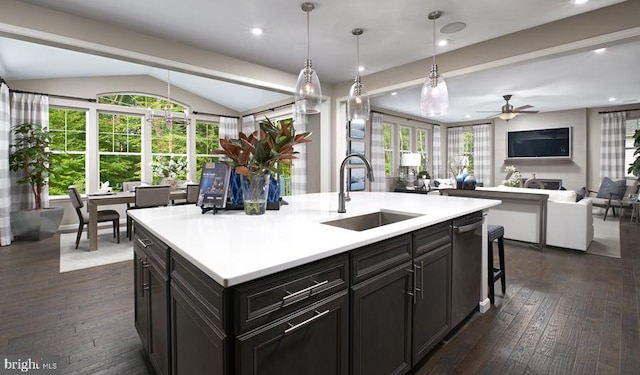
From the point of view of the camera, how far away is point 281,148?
5.66ft

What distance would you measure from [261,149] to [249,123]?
6.58 m

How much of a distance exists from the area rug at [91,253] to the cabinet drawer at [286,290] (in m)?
3.57

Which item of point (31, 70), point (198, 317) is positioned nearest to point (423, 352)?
point (198, 317)

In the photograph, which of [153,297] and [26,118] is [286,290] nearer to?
[153,297]

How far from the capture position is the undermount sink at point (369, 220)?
1884 mm

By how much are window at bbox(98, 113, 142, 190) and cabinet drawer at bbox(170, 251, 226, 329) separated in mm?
6188

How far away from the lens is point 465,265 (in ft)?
6.81

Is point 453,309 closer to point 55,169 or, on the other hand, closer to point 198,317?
point 198,317

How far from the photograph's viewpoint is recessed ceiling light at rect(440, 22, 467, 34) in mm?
3307

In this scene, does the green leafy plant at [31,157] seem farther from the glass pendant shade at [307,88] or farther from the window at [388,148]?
the window at [388,148]

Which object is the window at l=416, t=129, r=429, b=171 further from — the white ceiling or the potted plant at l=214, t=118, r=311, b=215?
the potted plant at l=214, t=118, r=311, b=215

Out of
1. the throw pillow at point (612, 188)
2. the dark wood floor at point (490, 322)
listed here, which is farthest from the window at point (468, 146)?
the dark wood floor at point (490, 322)

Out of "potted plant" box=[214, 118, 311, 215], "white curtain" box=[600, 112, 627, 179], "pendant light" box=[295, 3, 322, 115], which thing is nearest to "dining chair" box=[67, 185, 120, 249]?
"pendant light" box=[295, 3, 322, 115]

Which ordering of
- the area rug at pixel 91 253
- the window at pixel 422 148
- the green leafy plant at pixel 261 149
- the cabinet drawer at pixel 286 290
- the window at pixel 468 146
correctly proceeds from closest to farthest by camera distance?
the cabinet drawer at pixel 286 290 → the green leafy plant at pixel 261 149 → the area rug at pixel 91 253 → the window at pixel 422 148 → the window at pixel 468 146
